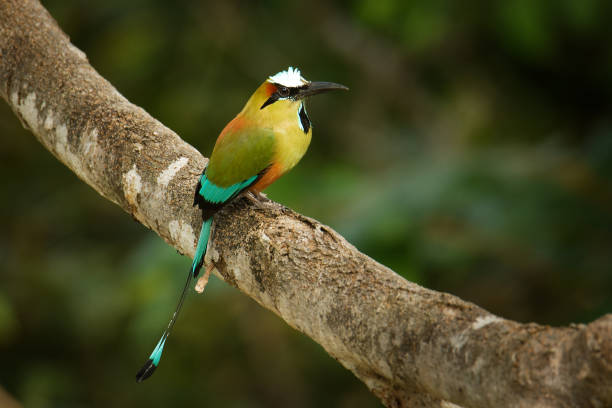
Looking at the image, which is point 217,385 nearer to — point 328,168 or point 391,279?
point 328,168

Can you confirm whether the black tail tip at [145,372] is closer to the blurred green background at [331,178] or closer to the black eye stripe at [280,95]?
the black eye stripe at [280,95]

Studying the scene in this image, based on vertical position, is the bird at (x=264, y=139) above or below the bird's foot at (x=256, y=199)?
above

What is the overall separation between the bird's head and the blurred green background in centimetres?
89

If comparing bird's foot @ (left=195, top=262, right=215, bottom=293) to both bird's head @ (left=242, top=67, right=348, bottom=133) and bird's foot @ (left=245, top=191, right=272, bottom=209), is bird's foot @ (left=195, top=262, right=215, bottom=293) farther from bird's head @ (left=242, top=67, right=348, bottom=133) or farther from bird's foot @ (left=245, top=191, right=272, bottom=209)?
bird's head @ (left=242, top=67, right=348, bottom=133)

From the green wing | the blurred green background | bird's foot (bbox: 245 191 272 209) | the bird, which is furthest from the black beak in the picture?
the blurred green background

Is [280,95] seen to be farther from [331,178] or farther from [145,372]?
[331,178]

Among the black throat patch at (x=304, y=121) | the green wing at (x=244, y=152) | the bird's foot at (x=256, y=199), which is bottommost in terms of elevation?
the bird's foot at (x=256, y=199)

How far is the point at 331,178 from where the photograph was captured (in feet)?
13.4

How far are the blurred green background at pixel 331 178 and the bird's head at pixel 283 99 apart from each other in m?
0.89

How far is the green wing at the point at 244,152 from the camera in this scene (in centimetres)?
261

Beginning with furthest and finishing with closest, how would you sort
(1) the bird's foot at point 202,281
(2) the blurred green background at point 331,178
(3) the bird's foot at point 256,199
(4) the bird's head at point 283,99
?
(2) the blurred green background at point 331,178
(4) the bird's head at point 283,99
(3) the bird's foot at point 256,199
(1) the bird's foot at point 202,281

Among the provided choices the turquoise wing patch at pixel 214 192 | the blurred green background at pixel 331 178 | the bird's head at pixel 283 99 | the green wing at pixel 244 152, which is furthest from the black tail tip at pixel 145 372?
the blurred green background at pixel 331 178

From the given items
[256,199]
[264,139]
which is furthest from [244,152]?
[256,199]

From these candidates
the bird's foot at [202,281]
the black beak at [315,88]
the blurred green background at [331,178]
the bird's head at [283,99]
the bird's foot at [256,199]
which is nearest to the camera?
the bird's foot at [202,281]
